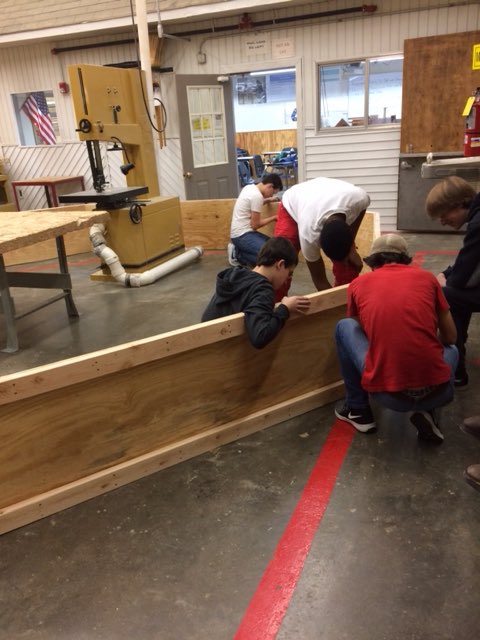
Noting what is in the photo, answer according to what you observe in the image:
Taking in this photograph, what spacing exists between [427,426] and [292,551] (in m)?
0.96

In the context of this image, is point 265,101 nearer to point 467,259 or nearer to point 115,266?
point 115,266

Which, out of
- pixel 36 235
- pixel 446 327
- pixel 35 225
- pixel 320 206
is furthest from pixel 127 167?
pixel 446 327

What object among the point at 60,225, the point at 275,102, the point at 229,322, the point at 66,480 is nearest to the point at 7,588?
the point at 66,480

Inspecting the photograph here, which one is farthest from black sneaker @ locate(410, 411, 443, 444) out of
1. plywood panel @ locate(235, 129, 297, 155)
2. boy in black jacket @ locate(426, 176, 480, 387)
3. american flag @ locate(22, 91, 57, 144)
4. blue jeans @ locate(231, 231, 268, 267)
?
plywood panel @ locate(235, 129, 297, 155)

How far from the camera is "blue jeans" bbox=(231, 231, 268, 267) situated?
4.86m

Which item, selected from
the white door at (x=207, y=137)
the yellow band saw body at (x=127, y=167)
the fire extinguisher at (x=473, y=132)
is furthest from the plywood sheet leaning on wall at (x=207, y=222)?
the fire extinguisher at (x=473, y=132)

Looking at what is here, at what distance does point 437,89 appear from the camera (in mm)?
6246

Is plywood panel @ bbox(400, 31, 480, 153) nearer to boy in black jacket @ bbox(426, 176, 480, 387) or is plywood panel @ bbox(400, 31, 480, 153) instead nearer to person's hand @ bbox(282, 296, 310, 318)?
boy in black jacket @ bbox(426, 176, 480, 387)

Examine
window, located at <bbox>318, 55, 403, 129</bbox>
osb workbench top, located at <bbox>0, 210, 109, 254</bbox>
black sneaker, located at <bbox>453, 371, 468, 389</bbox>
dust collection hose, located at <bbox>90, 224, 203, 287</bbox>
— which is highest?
window, located at <bbox>318, 55, 403, 129</bbox>

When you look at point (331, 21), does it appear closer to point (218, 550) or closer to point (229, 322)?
point (229, 322)

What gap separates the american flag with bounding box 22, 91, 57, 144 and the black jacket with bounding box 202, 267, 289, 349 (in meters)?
8.70

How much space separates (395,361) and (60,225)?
265cm

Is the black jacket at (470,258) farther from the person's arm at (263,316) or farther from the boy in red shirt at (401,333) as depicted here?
the person's arm at (263,316)

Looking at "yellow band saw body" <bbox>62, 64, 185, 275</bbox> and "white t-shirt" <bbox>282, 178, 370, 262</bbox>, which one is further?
"yellow band saw body" <bbox>62, 64, 185, 275</bbox>
